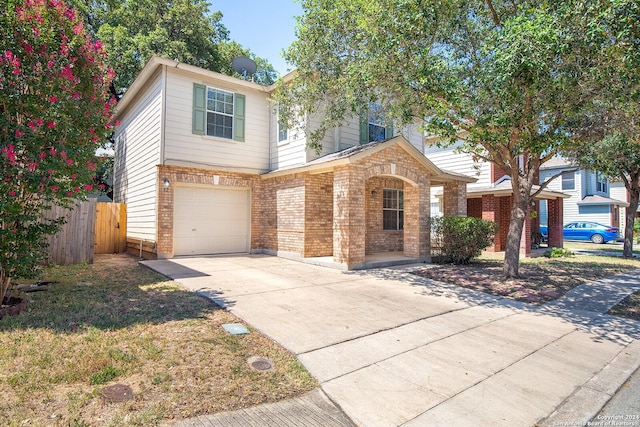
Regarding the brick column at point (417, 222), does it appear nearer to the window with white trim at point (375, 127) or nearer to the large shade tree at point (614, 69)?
the window with white trim at point (375, 127)

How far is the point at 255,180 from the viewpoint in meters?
12.9

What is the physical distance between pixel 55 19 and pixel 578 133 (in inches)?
429

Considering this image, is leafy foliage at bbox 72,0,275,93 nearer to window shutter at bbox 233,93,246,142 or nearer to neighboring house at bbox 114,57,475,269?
neighboring house at bbox 114,57,475,269

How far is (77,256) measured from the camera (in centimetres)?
1001

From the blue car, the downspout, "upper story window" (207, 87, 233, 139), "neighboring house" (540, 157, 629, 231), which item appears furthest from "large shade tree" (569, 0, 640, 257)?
"neighboring house" (540, 157, 629, 231)

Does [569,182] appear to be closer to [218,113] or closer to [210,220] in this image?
[218,113]

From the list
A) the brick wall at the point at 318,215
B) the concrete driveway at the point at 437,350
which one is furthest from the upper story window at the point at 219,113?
the concrete driveway at the point at 437,350

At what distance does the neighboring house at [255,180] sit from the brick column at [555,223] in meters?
6.95

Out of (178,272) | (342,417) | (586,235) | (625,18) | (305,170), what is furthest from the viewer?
(586,235)

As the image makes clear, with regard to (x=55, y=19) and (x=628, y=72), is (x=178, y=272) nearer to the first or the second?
(x=55, y=19)

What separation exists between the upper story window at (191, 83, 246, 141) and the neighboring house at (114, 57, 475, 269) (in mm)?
34

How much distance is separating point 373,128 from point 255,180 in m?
4.86

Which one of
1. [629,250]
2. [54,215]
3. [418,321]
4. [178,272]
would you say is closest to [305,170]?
[178,272]

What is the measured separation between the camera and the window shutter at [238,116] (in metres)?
12.4
